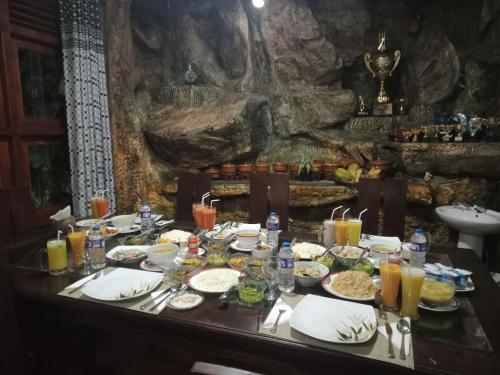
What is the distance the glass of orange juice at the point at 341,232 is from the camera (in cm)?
172

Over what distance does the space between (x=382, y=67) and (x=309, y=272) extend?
11.2 ft

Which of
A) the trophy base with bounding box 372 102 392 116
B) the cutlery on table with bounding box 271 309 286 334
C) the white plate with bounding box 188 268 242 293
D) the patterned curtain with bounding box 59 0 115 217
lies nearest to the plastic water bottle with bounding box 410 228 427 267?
the cutlery on table with bounding box 271 309 286 334

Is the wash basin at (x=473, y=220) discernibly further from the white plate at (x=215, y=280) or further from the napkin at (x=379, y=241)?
the white plate at (x=215, y=280)

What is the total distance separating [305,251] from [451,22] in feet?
12.3

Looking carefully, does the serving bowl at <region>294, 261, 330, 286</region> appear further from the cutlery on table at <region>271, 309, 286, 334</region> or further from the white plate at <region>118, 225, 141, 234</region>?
the white plate at <region>118, 225, 141, 234</region>

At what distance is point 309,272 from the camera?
1.40 metres

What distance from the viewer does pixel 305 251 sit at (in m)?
1.69

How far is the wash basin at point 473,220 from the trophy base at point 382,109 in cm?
166

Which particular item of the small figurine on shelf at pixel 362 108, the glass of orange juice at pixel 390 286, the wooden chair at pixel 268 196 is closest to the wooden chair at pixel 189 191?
the wooden chair at pixel 268 196

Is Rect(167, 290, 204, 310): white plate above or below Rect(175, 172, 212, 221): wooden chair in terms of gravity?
below

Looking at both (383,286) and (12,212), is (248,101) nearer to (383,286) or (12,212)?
(12,212)

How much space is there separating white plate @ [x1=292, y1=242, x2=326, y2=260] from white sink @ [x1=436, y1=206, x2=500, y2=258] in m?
1.50

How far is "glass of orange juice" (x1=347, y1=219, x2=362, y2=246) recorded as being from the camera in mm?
1737

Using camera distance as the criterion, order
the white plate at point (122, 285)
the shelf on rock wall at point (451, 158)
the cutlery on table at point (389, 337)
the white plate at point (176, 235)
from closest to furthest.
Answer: the cutlery on table at point (389, 337), the white plate at point (122, 285), the white plate at point (176, 235), the shelf on rock wall at point (451, 158)
